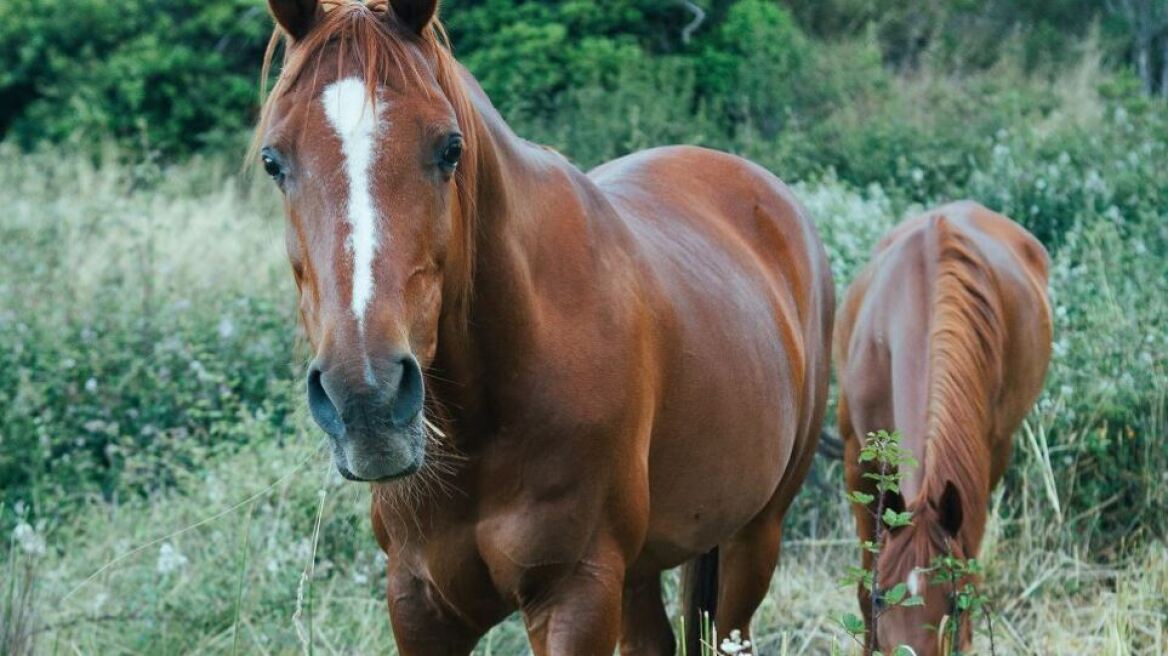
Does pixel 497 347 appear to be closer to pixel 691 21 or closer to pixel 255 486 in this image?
pixel 255 486

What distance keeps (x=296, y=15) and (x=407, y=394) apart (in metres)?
0.73

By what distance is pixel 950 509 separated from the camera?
3854mm

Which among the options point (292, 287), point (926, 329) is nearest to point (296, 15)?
point (926, 329)

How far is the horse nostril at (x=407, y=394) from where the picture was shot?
226 cm

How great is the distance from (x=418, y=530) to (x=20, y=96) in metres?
13.7

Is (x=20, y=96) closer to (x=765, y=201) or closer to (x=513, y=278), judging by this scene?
(x=765, y=201)

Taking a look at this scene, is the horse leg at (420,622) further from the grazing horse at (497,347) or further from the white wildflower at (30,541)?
the white wildflower at (30,541)

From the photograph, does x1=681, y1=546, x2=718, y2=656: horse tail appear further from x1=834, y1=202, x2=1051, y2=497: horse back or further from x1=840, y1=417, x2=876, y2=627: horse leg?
x1=834, y1=202, x2=1051, y2=497: horse back

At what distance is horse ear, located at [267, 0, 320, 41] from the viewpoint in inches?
101

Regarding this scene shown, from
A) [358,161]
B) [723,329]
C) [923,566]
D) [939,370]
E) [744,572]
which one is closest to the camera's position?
[358,161]

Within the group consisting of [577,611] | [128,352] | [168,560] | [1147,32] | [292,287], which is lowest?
[1147,32]

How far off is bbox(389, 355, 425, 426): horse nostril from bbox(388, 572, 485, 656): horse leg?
0.80 metres

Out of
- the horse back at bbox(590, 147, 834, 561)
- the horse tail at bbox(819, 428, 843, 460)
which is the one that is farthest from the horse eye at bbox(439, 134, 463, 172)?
the horse tail at bbox(819, 428, 843, 460)

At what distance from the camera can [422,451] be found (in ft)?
7.69
